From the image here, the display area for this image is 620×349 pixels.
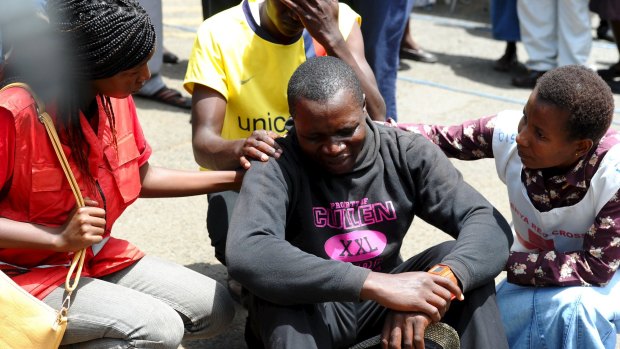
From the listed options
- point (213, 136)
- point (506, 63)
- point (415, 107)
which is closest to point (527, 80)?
point (506, 63)

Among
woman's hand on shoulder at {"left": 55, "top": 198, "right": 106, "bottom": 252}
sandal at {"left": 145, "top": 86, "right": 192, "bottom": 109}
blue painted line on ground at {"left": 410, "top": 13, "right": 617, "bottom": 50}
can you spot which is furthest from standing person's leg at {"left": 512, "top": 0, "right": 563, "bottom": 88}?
woman's hand on shoulder at {"left": 55, "top": 198, "right": 106, "bottom": 252}

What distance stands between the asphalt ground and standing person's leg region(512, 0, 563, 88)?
0.27 metres

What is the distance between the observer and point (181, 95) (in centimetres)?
593

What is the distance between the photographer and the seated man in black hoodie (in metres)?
2.40

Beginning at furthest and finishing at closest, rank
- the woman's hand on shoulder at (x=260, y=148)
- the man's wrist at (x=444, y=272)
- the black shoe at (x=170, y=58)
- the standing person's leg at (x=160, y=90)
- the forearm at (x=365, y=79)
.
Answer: the black shoe at (x=170, y=58)
the standing person's leg at (x=160, y=90)
the forearm at (x=365, y=79)
the woman's hand on shoulder at (x=260, y=148)
the man's wrist at (x=444, y=272)

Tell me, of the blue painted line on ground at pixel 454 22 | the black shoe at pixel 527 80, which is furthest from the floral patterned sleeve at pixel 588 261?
the blue painted line on ground at pixel 454 22

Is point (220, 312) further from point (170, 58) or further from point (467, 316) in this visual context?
point (170, 58)

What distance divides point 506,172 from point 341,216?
0.66m

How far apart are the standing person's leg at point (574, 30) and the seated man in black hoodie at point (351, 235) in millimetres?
4408

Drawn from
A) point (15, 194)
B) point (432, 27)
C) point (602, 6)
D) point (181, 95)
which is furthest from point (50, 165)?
point (432, 27)

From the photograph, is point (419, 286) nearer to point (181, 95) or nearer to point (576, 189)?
point (576, 189)

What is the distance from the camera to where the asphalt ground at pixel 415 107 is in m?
3.98

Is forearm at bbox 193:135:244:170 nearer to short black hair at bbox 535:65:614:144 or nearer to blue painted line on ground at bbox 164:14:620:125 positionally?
short black hair at bbox 535:65:614:144

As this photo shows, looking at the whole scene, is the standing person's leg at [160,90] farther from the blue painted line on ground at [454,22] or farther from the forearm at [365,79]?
the blue painted line on ground at [454,22]
